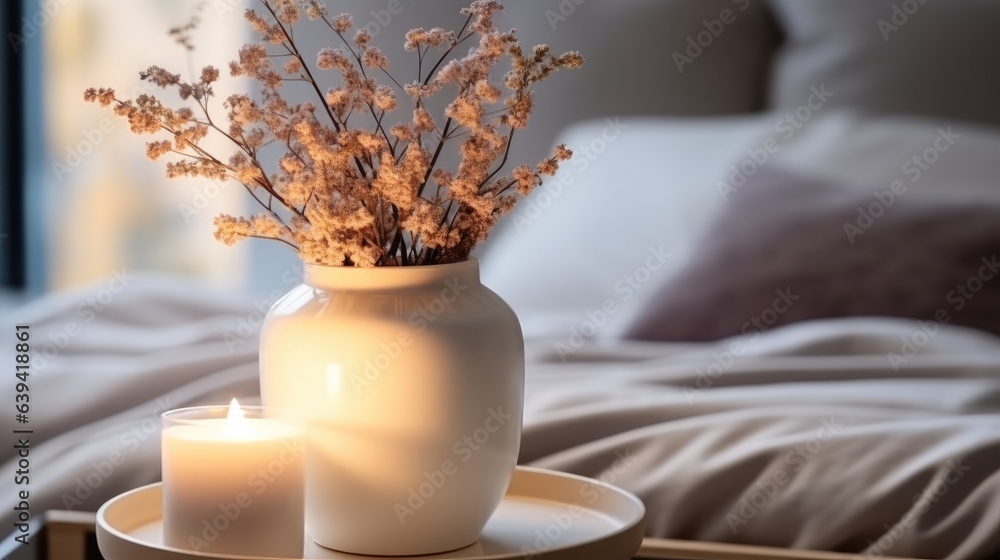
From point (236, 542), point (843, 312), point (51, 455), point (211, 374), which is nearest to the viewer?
point (236, 542)

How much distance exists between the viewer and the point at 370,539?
2.91 feet

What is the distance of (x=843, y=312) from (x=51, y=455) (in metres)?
1.17

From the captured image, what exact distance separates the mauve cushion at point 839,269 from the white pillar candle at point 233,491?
3.56ft

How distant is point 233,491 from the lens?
843 mm

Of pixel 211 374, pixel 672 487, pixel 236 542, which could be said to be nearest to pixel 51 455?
pixel 211 374

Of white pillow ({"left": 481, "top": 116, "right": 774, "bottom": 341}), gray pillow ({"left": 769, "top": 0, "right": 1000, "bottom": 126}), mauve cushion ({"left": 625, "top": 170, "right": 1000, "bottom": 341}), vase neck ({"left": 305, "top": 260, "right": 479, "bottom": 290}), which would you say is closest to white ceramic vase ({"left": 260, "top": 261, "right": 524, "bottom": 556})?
vase neck ({"left": 305, "top": 260, "right": 479, "bottom": 290})

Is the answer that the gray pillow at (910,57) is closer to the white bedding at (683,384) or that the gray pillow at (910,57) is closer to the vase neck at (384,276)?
the white bedding at (683,384)

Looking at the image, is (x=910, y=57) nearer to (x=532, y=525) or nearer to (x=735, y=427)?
(x=735, y=427)

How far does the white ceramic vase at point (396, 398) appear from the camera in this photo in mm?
854

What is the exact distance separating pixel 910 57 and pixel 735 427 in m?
1.64

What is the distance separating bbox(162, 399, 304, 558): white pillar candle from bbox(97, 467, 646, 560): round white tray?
0.02 metres

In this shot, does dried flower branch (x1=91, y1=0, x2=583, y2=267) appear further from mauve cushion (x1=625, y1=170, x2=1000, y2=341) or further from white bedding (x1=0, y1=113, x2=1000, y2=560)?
mauve cushion (x1=625, y1=170, x2=1000, y2=341)

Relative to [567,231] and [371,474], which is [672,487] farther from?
[567,231]

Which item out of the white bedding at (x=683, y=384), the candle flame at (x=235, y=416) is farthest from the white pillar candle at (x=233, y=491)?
the white bedding at (x=683, y=384)
